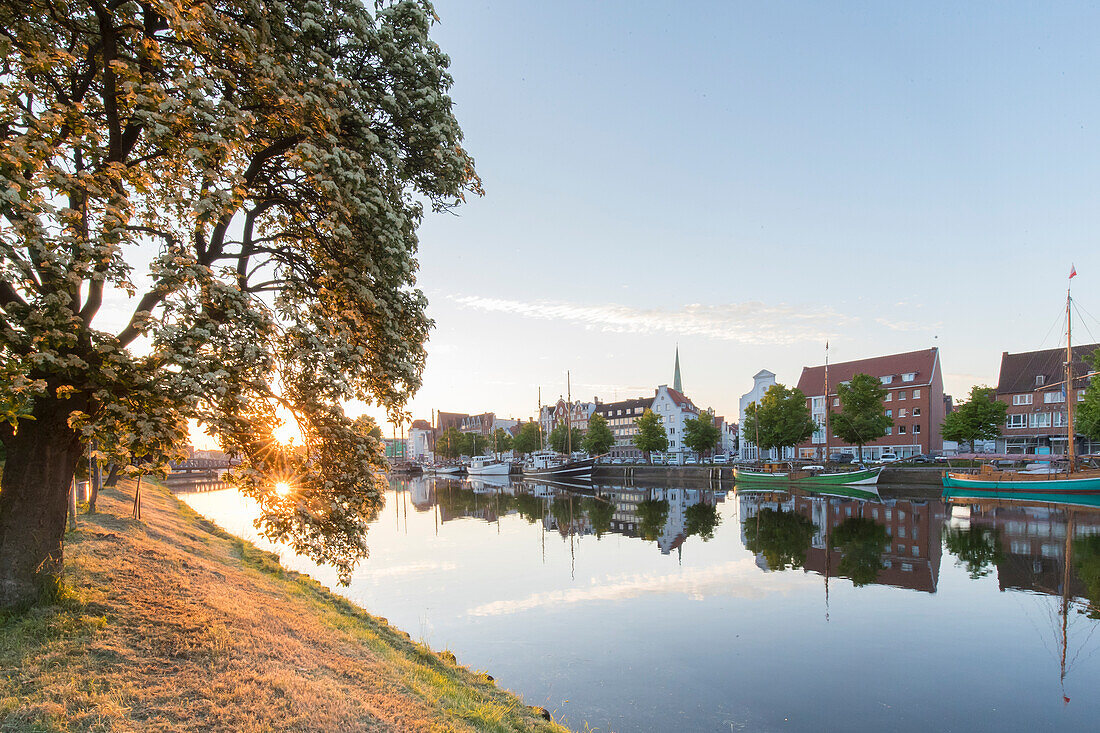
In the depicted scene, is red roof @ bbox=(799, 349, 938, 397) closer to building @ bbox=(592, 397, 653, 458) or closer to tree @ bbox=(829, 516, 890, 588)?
building @ bbox=(592, 397, 653, 458)

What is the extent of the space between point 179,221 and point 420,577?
17.4 m

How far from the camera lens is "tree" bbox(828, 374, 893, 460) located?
6391cm

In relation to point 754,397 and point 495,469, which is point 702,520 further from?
point 754,397

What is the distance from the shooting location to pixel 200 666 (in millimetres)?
6461

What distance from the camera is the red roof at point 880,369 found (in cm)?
8062

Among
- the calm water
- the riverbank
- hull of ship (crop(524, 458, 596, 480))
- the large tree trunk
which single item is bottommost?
hull of ship (crop(524, 458, 596, 480))

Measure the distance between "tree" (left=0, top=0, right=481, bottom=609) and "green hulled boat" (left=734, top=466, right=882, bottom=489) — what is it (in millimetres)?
57631

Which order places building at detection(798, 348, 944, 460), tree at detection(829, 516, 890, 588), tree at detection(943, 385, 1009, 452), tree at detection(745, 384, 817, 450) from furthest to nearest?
building at detection(798, 348, 944, 460) < tree at detection(745, 384, 817, 450) < tree at detection(943, 385, 1009, 452) < tree at detection(829, 516, 890, 588)

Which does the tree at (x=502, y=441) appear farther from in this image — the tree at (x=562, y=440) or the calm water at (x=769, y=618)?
the calm water at (x=769, y=618)

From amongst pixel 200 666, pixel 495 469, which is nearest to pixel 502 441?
pixel 495 469

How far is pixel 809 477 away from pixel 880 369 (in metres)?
36.0

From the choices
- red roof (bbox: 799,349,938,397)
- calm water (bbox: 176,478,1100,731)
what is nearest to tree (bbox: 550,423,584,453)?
red roof (bbox: 799,349,938,397)

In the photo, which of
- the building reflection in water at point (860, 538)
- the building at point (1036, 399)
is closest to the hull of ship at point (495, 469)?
the building reflection in water at point (860, 538)

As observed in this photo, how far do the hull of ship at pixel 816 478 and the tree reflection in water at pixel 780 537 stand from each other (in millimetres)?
20754
